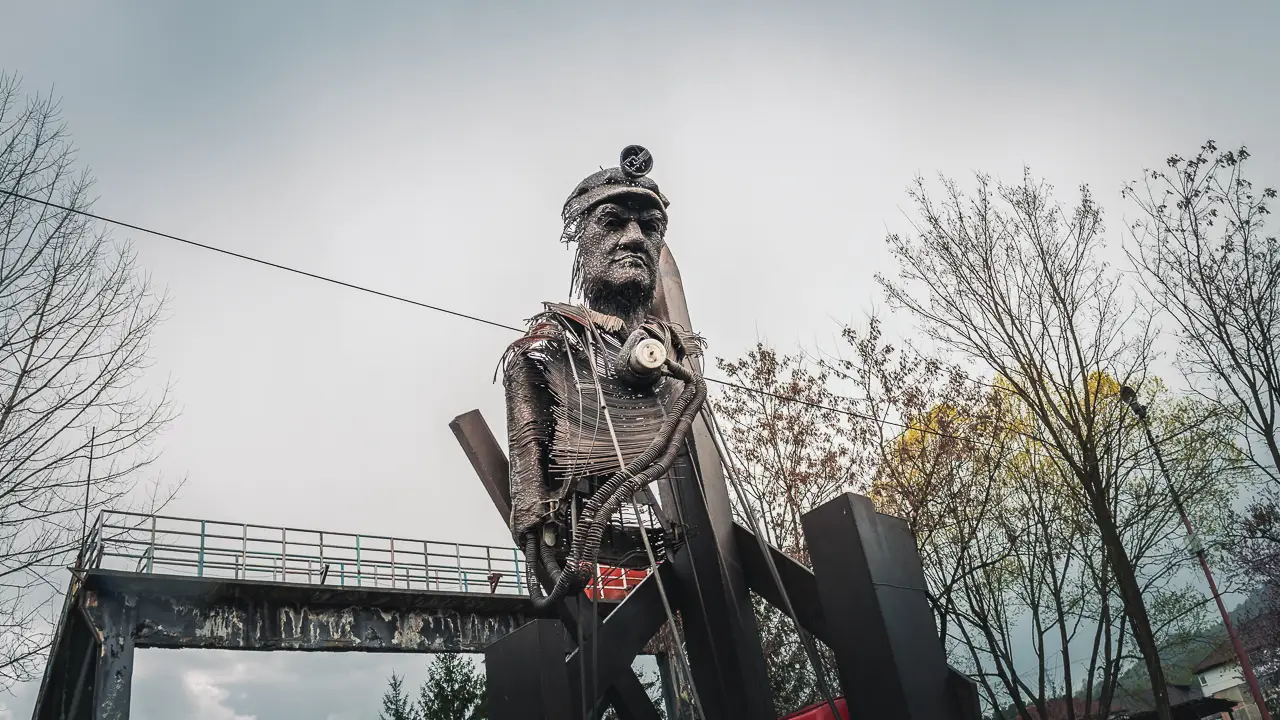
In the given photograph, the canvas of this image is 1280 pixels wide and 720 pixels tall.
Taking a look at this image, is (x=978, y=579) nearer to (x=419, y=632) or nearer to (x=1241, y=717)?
(x=419, y=632)

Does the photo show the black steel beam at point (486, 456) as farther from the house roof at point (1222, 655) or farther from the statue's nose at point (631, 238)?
the house roof at point (1222, 655)

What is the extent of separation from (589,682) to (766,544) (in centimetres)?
124

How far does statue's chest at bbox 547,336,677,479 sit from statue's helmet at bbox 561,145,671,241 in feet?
3.40

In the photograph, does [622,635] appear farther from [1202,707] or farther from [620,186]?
[1202,707]

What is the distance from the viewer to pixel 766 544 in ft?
16.4

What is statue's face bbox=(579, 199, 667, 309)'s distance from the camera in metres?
5.64

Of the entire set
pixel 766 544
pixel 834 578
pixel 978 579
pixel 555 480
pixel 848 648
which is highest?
pixel 978 579

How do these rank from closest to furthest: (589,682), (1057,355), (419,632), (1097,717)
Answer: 1. (589,682)
2. (1057,355)
3. (1097,717)
4. (419,632)

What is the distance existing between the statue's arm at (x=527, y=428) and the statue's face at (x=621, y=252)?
0.56m

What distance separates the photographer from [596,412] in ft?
16.5

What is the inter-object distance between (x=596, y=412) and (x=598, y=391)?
4.9 inches

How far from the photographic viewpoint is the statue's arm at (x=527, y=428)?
497 centimetres

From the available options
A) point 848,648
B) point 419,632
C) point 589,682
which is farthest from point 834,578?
point 419,632

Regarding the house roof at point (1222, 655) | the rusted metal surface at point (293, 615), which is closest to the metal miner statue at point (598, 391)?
the rusted metal surface at point (293, 615)
